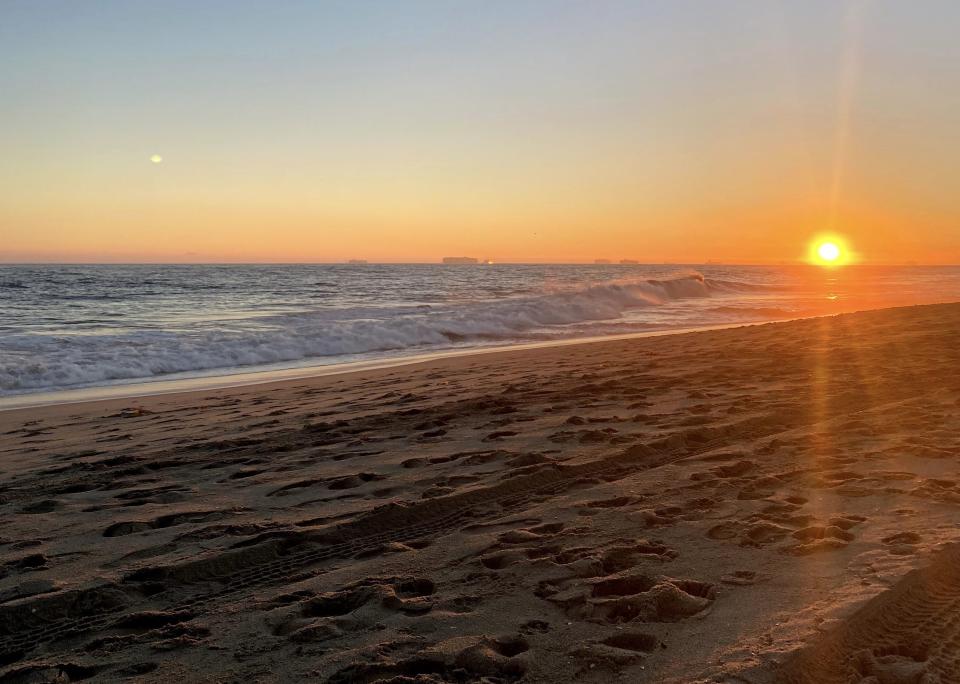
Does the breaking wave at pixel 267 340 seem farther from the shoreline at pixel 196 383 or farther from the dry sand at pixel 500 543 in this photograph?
the dry sand at pixel 500 543

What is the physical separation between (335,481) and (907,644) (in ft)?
11.4

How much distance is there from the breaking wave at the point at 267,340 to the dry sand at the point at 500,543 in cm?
465

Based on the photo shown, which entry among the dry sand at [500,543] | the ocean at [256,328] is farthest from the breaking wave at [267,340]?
the dry sand at [500,543]

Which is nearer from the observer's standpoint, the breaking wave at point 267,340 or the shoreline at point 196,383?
the shoreline at point 196,383

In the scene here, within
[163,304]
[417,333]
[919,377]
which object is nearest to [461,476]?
[919,377]

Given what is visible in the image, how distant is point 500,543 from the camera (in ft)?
11.7

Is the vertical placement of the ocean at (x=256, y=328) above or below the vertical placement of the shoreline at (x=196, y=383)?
above

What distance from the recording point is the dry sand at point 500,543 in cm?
252

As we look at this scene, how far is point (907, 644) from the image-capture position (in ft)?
7.97

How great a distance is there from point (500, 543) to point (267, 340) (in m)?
12.4

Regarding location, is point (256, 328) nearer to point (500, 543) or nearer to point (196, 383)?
point (196, 383)

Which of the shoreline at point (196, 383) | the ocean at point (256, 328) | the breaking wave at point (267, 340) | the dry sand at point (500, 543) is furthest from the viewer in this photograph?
the ocean at point (256, 328)

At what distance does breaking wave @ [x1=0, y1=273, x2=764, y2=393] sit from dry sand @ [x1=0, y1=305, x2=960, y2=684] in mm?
4649

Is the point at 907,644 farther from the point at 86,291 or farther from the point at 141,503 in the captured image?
the point at 86,291
